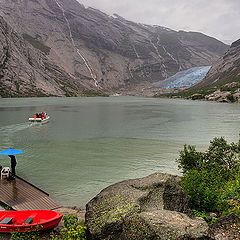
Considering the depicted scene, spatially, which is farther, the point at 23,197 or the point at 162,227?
the point at 23,197

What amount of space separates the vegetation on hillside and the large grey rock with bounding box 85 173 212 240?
4.44 ft

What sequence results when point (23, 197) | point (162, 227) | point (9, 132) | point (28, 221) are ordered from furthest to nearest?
point (9, 132)
point (23, 197)
point (28, 221)
point (162, 227)

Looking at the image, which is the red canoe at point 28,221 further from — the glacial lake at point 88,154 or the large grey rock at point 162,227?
the glacial lake at point 88,154

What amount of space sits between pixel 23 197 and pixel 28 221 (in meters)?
4.84

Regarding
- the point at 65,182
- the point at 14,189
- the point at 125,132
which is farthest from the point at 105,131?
the point at 14,189

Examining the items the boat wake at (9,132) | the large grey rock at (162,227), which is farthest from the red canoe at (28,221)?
the boat wake at (9,132)

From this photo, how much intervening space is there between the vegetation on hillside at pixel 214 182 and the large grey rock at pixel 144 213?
135 cm

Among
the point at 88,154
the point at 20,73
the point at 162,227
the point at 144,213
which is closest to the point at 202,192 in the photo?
the point at 144,213

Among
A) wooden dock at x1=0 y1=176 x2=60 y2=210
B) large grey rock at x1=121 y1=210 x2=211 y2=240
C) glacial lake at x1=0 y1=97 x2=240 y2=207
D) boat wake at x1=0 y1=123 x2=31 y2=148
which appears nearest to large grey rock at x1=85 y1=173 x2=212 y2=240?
large grey rock at x1=121 y1=210 x2=211 y2=240

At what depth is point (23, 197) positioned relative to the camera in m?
14.2

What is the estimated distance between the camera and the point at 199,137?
3606 centimetres

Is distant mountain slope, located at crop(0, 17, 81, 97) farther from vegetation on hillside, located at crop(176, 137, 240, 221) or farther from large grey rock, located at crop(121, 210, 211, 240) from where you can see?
large grey rock, located at crop(121, 210, 211, 240)

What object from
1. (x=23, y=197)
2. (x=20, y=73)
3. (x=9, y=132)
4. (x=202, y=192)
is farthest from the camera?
(x=20, y=73)

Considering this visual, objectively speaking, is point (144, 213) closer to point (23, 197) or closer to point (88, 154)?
point (23, 197)
